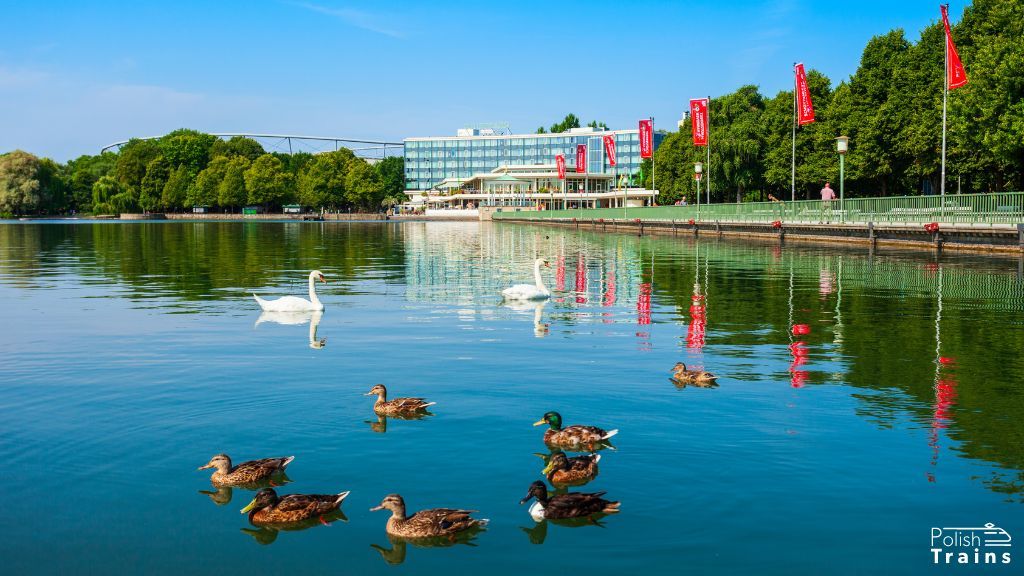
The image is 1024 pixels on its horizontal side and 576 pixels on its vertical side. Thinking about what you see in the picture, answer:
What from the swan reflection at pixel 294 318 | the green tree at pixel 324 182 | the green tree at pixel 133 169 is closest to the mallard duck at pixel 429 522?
the swan reflection at pixel 294 318

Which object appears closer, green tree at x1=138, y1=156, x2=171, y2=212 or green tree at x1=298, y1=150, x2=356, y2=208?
green tree at x1=138, y1=156, x2=171, y2=212

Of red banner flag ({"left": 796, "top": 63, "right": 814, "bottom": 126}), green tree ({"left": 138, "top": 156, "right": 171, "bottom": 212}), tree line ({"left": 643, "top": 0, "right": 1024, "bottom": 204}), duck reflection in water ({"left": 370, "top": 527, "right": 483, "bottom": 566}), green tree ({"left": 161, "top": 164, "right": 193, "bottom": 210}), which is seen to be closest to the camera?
duck reflection in water ({"left": 370, "top": 527, "right": 483, "bottom": 566})

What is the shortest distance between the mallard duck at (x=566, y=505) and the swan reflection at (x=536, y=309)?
1070 centimetres

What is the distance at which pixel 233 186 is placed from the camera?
185 metres

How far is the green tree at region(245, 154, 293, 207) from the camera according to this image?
602 feet

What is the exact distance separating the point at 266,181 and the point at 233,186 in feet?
21.8

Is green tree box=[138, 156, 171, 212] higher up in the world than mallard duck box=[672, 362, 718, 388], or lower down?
higher up

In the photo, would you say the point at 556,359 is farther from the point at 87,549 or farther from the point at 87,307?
the point at 87,307

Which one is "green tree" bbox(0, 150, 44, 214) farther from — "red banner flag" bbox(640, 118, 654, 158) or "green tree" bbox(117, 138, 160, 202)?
"red banner flag" bbox(640, 118, 654, 158)

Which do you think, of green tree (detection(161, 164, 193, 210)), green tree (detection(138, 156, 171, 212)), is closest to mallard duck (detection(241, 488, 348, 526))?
green tree (detection(161, 164, 193, 210))

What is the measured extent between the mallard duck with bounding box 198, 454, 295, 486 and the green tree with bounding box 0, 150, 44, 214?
181099 millimetres

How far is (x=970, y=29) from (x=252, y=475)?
57989 millimetres

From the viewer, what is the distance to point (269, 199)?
187875 mm

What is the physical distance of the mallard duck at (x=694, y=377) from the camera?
13242 millimetres
